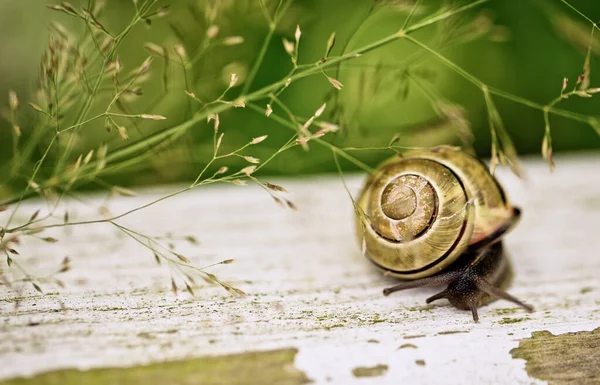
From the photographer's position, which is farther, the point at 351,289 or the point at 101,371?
the point at 351,289

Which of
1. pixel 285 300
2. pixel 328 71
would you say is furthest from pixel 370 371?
pixel 328 71

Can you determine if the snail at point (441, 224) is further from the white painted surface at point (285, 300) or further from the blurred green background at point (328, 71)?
the blurred green background at point (328, 71)

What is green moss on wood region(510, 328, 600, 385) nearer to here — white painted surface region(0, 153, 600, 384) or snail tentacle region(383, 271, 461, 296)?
white painted surface region(0, 153, 600, 384)

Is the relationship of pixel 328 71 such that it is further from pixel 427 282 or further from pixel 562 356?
pixel 562 356

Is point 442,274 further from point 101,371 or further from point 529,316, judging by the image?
point 101,371

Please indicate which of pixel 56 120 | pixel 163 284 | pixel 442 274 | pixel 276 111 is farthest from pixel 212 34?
pixel 276 111

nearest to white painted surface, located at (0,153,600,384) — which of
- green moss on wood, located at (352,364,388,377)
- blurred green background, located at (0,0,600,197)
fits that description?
green moss on wood, located at (352,364,388,377)
